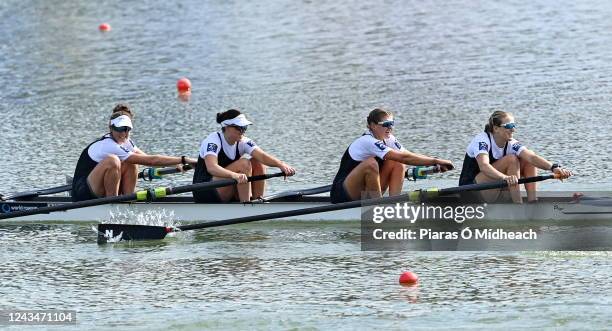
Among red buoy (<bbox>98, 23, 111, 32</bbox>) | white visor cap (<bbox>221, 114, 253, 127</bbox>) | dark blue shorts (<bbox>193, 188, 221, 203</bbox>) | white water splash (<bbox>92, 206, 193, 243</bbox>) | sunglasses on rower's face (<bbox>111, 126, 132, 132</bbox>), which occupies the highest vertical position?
red buoy (<bbox>98, 23, 111, 32</bbox>)

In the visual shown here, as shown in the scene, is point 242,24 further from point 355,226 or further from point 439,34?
point 355,226

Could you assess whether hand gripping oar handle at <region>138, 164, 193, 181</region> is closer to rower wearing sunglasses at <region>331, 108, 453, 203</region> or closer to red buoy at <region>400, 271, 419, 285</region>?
rower wearing sunglasses at <region>331, 108, 453, 203</region>

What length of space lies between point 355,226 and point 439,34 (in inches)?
557

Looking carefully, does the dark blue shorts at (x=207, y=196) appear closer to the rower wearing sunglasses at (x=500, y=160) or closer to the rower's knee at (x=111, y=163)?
the rower's knee at (x=111, y=163)

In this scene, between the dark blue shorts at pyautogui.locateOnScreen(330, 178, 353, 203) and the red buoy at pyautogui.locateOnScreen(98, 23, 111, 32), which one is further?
the red buoy at pyautogui.locateOnScreen(98, 23, 111, 32)

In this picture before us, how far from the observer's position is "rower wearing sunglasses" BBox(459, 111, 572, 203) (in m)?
12.8

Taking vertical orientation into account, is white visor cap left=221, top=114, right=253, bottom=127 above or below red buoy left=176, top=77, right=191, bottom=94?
below

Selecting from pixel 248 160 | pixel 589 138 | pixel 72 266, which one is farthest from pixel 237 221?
pixel 589 138

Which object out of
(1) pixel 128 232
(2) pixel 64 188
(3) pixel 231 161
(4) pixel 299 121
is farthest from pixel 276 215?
(4) pixel 299 121

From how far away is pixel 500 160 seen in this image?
12.9 meters

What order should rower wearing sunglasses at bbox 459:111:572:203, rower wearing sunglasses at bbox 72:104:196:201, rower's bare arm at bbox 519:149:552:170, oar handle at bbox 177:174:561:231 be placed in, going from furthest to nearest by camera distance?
rower wearing sunglasses at bbox 72:104:196:201
rower wearing sunglasses at bbox 459:111:572:203
rower's bare arm at bbox 519:149:552:170
oar handle at bbox 177:174:561:231

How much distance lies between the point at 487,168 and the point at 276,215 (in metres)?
2.02

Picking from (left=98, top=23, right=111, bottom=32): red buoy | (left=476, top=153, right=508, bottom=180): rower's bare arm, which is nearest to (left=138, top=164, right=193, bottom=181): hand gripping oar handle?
(left=476, top=153, right=508, bottom=180): rower's bare arm

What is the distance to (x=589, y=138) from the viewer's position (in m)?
17.3
